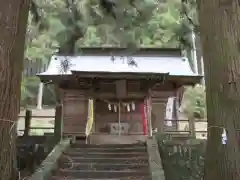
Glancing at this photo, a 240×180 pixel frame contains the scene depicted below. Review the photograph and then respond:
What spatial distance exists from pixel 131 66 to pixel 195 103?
1062 centimetres

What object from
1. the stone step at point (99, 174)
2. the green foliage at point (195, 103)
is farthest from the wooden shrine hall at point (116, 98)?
the green foliage at point (195, 103)

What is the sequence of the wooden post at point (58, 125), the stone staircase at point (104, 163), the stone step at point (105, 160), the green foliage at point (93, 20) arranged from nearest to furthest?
the green foliage at point (93, 20) → the stone staircase at point (104, 163) → the stone step at point (105, 160) → the wooden post at point (58, 125)

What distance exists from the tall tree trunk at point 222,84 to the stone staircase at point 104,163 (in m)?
4.48

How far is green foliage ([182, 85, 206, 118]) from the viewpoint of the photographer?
876 inches

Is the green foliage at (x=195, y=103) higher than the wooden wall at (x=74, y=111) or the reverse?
higher

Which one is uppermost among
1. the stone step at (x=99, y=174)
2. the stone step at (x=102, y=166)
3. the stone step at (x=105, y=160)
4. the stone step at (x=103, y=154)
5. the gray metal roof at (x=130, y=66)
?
the gray metal roof at (x=130, y=66)

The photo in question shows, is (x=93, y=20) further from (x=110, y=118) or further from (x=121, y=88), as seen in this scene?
(x=110, y=118)

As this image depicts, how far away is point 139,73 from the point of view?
38.8 ft

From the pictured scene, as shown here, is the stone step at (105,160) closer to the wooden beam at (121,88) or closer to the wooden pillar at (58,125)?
the wooden pillar at (58,125)

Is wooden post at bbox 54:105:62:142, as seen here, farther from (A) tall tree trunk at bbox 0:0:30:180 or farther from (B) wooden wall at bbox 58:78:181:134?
(A) tall tree trunk at bbox 0:0:30:180

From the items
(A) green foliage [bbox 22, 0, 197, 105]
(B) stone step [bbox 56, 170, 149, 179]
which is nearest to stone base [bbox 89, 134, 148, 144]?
(B) stone step [bbox 56, 170, 149, 179]

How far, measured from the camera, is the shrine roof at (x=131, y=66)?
13508 millimetres

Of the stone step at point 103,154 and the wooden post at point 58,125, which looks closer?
the stone step at point 103,154

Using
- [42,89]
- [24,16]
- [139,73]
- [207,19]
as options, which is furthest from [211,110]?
[42,89]
